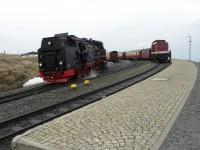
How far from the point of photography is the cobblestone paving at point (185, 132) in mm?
5028

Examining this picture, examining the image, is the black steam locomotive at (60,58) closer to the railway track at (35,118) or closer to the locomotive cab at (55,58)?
the locomotive cab at (55,58)

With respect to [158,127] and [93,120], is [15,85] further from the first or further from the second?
[158,127]

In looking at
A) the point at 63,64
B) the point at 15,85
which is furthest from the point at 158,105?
the point at 15,85

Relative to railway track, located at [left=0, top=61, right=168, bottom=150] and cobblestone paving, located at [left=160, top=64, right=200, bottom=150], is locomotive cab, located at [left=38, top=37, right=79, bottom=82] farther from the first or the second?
cobblestone paving, located at [left=160, top=64, right=200, bottom=150]

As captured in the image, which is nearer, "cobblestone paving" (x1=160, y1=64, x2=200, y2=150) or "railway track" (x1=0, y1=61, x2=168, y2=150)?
"cobblestone paving" (x1=160, y1=64, x2=200, y2=150)

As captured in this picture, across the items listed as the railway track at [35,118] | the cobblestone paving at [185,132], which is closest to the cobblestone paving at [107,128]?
the cobblestone paving at [185,132]

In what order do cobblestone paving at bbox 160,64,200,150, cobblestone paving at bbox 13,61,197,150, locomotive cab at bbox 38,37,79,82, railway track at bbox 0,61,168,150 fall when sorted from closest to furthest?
1. cobblestone paving at bbox 160,64,200,150
2. cobblestone paving at bbox 13,61,197,150
3. railway track at bbox 0,61,168,150
4. locomotive cab at bbox 38,37,79,82

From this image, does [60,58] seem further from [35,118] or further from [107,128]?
[107,128]

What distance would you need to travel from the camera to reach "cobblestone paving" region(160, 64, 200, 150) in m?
5.03

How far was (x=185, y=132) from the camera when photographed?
5789 mm

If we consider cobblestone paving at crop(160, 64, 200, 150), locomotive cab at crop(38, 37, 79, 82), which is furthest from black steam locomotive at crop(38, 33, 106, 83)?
cobblestone paving at crop(160, 64, 200, 150)

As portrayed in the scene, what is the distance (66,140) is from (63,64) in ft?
39.6

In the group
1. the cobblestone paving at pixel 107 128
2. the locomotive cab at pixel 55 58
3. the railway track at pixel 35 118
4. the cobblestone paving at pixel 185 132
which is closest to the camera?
the cobblestone paving at pixel 185 132

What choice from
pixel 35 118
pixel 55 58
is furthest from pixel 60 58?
pixel 35 118
